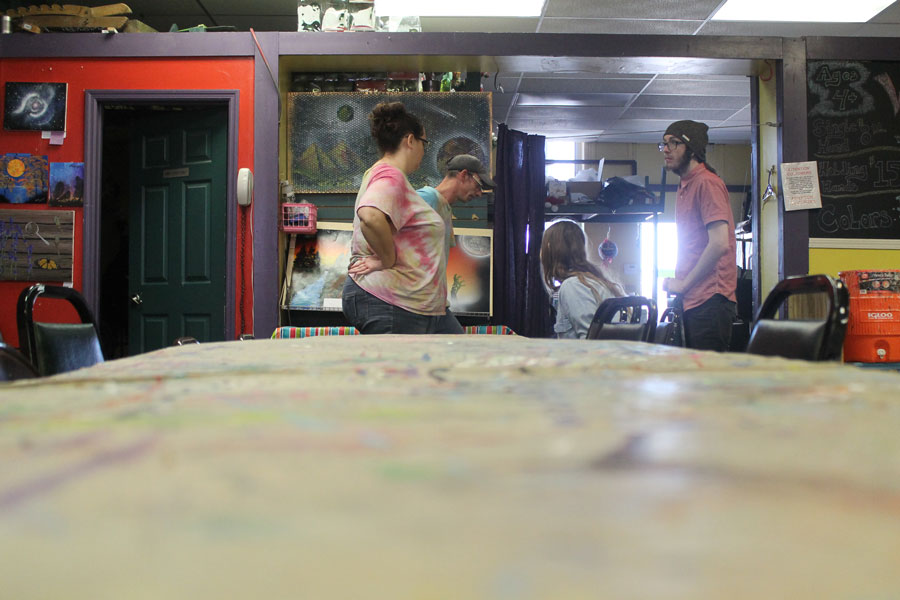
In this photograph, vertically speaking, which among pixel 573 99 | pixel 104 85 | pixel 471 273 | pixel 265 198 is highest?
pixel 573 99

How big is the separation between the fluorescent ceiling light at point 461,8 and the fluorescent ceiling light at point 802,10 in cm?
142

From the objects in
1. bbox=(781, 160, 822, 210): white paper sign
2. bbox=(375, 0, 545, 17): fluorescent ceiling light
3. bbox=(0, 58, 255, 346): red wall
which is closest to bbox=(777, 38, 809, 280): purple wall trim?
bbox=(781, 160, 822, 210): white paper sign

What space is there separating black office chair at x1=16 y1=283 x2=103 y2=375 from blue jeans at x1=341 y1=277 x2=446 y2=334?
81cm

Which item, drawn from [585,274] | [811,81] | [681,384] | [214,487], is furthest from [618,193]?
→ [214,487]

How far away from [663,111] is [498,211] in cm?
429

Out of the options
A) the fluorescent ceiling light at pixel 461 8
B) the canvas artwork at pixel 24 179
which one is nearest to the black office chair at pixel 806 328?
the canvas artwork at pixel 24 179

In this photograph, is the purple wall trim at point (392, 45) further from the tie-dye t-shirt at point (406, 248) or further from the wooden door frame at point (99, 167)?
the tie-dye t-shirt at point (406, 248)

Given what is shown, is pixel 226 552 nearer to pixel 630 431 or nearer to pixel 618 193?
pixel 630 431

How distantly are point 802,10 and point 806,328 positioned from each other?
4802mm

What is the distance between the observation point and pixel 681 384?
24.8 inches

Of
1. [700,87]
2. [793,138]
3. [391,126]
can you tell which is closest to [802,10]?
[700,87]

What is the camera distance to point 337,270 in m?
3.73

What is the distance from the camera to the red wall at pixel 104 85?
11.8ft

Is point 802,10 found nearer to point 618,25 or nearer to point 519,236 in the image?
point 618,25
